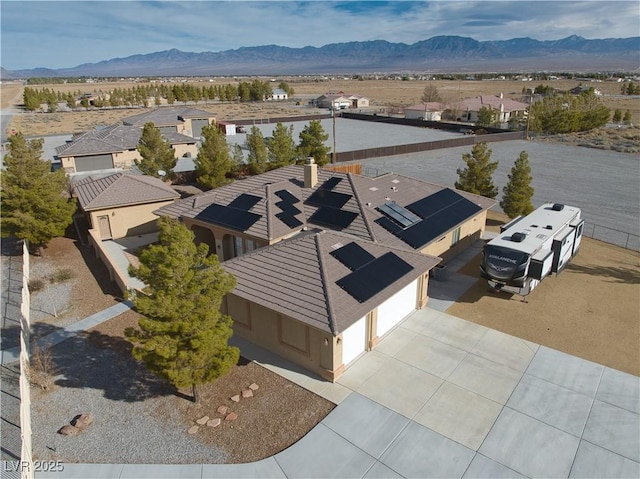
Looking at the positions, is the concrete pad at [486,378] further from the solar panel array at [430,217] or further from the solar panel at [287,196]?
the solar panel at [287,196]

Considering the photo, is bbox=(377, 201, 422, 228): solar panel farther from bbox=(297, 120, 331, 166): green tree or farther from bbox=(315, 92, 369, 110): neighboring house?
bbox=(315, 92, 369, 110): neighboring house

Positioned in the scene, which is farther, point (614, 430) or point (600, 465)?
point (614, 430)

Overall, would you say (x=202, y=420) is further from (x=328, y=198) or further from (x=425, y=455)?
(x=328, y=198)

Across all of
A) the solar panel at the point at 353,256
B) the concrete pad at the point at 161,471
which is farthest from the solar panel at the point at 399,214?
the concrete pad at the point at 161,471

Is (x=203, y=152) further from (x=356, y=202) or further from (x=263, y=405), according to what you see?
(x=263, y=405)

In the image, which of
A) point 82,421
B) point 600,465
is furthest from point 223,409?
point 600,465
